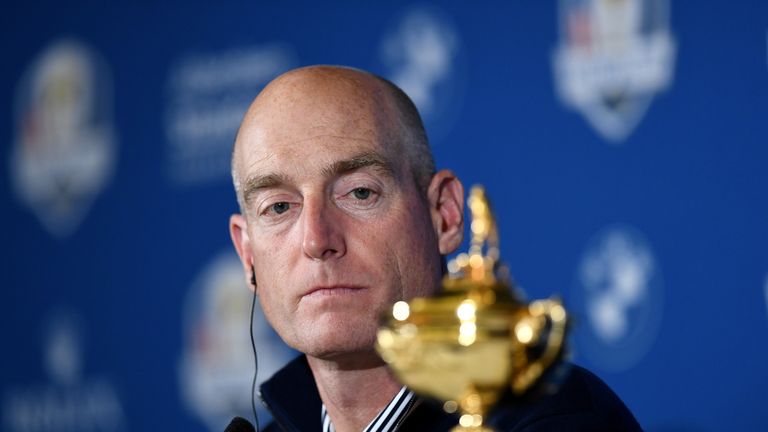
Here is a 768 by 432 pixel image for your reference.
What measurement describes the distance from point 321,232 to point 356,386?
1.03ft

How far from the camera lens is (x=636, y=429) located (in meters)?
1.58

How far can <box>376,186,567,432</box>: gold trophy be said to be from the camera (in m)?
0.93

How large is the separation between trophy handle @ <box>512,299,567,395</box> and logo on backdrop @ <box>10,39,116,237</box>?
268 cm

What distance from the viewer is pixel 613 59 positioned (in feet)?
7.45

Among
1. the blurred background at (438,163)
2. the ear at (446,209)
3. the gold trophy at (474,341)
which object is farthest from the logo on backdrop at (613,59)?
the gold trophy at (474,341)

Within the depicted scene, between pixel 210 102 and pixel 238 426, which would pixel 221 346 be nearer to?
pixel 210 102

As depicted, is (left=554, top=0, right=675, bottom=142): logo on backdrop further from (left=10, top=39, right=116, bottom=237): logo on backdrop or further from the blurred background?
(left=10, top=39, right=116, bottom=237): logo on backdrop

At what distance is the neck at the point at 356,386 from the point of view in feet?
5.61

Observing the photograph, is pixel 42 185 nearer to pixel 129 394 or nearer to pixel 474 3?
pixel 129 394

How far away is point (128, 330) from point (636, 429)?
7.01ft

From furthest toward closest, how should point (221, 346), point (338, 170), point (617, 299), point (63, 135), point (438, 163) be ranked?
point (63, 135)
point (221, 346)
point (438, 163)
point (617, 299)
point (338, 170)

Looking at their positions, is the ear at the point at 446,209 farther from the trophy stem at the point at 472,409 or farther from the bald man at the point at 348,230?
the trophy stem at the point at 472,409

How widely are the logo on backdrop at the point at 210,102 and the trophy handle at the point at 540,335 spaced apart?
2.09m

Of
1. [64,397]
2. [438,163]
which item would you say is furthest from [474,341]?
[64,397]
